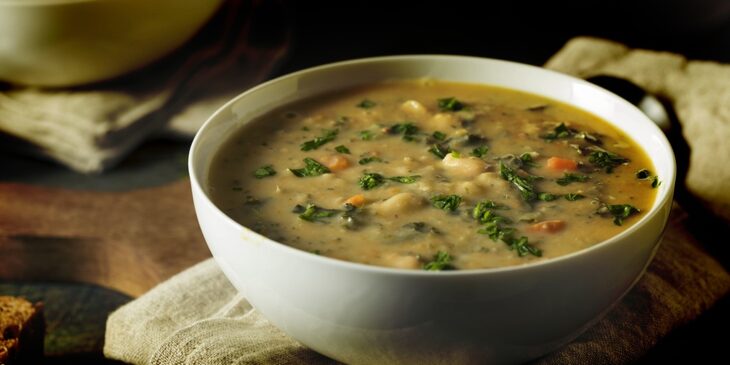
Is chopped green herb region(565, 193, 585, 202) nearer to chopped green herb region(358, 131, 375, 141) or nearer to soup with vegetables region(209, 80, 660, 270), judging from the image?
soup with vegetables region(209, 80, 660, 270)

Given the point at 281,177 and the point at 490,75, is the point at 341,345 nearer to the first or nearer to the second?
the point at 281,177

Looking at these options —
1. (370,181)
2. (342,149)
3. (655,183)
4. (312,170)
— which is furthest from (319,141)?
(655,183)

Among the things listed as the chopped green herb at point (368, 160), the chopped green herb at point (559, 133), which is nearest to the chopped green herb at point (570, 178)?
the chopped green herb at point (559, 133)

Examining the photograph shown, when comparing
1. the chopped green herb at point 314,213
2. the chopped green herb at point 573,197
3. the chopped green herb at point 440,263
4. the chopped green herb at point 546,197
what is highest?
the chopped green herb at point 440,263

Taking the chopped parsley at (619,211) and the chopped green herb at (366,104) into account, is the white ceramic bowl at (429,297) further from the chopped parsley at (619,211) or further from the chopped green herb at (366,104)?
the chopped green herb at (366,104)

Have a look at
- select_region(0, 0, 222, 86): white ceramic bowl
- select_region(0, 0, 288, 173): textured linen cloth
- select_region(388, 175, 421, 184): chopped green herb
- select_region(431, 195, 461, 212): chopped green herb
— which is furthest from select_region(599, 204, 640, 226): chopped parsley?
select_region(0, 0, 222, 86): white ceramic bowl

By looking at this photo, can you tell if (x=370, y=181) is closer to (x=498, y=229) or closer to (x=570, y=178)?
(x=498, y=229)
